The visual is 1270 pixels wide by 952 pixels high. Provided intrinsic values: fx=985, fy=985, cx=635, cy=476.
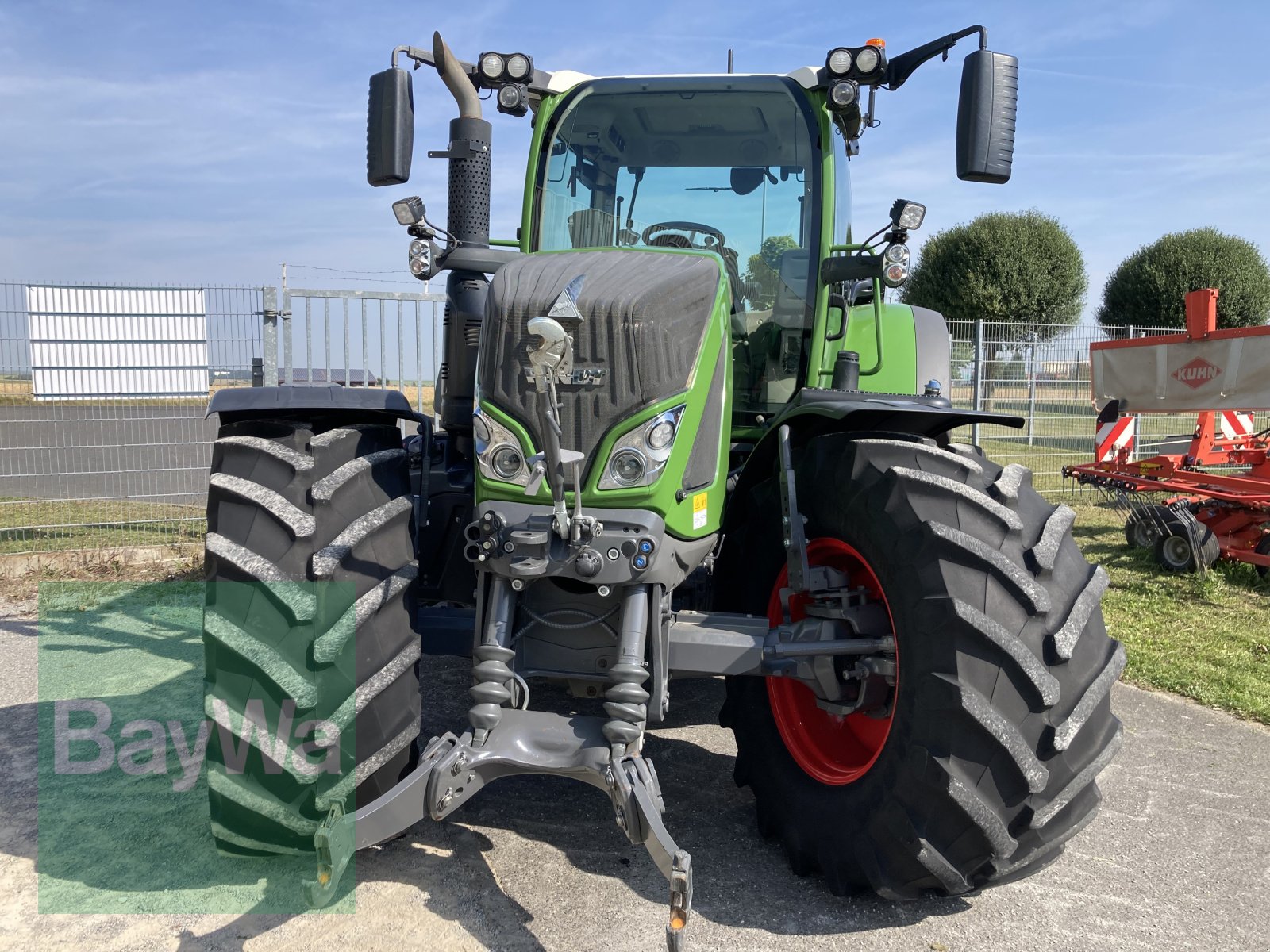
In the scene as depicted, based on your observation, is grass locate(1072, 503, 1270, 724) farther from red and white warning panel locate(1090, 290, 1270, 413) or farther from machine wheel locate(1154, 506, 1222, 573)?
red and white warning panel locate(1090, 290, 1270, 413)

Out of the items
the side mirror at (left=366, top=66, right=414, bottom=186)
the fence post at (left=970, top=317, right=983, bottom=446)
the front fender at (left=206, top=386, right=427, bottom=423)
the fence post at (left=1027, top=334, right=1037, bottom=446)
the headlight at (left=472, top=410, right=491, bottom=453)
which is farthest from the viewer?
the fence post at (left=1027, top=334, right=1037, bottom=446)

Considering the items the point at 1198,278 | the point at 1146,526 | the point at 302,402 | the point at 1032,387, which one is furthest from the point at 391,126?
the point at 1198,278

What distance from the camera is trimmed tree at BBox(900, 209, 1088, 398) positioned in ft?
111

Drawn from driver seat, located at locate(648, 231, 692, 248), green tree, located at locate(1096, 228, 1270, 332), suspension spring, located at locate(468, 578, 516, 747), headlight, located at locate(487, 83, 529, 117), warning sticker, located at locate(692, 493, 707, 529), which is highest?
green tree, located at locate(1096, 228, 1270, 332)

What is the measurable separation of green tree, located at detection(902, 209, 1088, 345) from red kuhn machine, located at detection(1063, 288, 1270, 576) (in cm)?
2501

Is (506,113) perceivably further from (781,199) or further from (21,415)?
(21,415)

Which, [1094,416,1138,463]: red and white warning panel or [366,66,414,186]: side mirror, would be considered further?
[1094,416,1138,463]: red and white warning panel

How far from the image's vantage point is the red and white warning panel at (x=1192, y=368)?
325 inches

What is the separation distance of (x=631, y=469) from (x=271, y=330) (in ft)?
22.6

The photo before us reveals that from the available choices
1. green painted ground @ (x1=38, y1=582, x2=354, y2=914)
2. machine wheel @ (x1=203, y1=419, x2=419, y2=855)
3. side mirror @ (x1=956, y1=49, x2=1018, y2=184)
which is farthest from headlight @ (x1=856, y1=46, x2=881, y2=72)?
green painted ground @ (x1=38, y1=582, x2=354, y2=914)

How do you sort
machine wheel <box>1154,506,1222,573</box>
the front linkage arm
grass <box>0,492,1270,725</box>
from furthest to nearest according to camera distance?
machine wheel <box>1154,506,1222,573</box> → grass <box>0,492,1270,725</box> → the front linkage arm

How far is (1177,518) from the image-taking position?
7.62m

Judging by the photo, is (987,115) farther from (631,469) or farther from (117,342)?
(117,342)

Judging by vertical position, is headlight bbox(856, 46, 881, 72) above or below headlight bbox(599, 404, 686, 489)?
above
